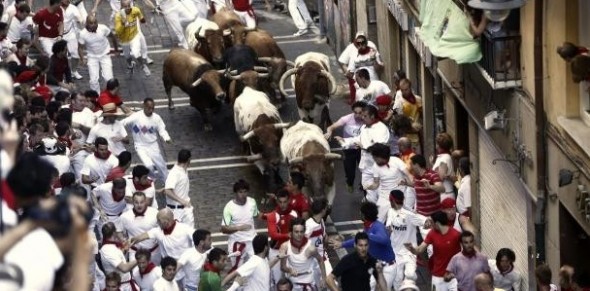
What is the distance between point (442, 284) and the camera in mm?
18250

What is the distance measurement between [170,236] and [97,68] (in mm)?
10144

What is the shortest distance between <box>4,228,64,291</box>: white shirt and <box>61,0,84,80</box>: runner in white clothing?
71.1ft

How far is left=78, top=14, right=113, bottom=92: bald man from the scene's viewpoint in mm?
27938

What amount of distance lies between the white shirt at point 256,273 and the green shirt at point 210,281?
0.98 feet

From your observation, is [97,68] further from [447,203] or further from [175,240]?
[447,203]

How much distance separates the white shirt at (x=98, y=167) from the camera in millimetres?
21109

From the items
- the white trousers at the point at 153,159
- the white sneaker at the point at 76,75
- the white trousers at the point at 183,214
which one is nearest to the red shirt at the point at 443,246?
the white trousers at the point at 183,214

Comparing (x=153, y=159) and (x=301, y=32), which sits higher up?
(x=153, y=159)

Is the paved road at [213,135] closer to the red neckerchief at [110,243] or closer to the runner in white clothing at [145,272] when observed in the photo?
the red neckerchief at [110,243]

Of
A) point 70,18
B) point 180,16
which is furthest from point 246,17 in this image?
point 70,18

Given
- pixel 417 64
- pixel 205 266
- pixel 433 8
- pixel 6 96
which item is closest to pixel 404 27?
pixel 417 64

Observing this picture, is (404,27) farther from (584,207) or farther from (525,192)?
(584,207)

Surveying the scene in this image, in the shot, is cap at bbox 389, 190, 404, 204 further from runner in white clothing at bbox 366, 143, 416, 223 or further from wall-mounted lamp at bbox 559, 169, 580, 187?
wall-mounted lamp at bbox 559, 169, 580, 187

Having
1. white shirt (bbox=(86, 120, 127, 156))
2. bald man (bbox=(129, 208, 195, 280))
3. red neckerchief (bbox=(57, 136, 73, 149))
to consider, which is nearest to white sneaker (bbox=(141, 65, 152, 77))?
white shirt (bbox=(86, 120, 127, 156))
